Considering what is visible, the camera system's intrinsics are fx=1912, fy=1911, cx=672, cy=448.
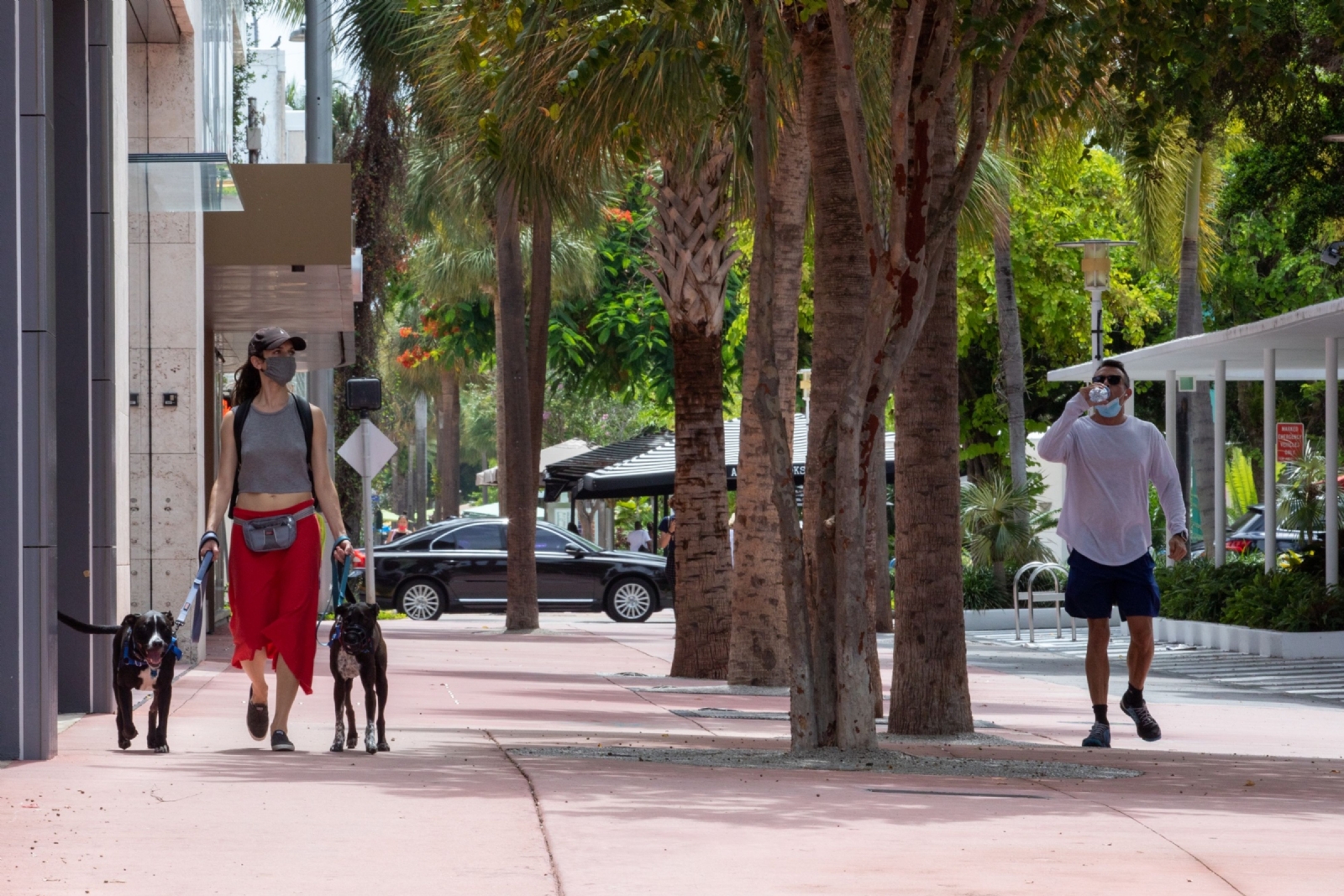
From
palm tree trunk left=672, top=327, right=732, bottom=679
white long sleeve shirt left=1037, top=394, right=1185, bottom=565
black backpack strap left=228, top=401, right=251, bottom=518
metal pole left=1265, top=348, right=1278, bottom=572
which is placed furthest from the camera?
metal pole left=1265, top=348, right=1278, bottom=572

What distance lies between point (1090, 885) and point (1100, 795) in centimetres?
210

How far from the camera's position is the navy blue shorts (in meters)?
9.34

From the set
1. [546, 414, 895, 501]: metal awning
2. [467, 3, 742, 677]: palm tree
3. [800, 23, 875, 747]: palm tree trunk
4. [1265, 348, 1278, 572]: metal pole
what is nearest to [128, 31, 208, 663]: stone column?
[467, 3, 742, 677]: palm tree

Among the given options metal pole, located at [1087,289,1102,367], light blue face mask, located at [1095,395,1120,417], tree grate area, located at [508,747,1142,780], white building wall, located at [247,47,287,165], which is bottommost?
tree grate area, located at [508,747,1142,780]

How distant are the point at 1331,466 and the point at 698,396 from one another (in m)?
7.16

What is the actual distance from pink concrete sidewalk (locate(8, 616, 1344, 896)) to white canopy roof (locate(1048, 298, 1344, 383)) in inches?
341

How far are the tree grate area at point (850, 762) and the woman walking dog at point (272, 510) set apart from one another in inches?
42.0

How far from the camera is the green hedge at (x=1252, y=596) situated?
1772 cm

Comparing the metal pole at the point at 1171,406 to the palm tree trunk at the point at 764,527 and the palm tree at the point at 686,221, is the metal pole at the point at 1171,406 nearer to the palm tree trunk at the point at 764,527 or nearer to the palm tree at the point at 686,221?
the palm tree at the point at 686,221

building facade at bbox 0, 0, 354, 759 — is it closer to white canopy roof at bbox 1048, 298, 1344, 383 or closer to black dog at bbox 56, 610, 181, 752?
black dog at bbox 56, 610, 181, 752

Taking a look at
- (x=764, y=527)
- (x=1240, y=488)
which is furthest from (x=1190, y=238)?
(x=764, y=527)

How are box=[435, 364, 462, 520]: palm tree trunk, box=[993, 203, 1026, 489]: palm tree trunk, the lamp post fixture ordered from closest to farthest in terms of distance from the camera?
the lamp post fixture, box=[993, 203, 1026, 489]: palm tree trunk, box=[435, 364, 462, 520]: palm tree trunk

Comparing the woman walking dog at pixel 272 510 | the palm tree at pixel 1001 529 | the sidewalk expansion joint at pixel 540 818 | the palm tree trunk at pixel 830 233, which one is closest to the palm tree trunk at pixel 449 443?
the palm tree at pixel 1001 529

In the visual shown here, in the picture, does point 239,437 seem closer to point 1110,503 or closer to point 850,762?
point 850,762
